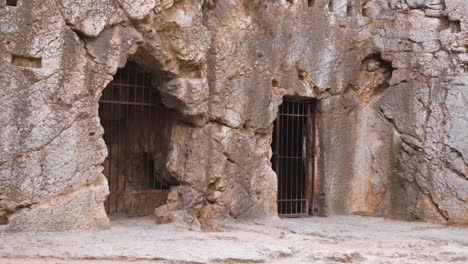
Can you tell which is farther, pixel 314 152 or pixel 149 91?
pixel 314 152

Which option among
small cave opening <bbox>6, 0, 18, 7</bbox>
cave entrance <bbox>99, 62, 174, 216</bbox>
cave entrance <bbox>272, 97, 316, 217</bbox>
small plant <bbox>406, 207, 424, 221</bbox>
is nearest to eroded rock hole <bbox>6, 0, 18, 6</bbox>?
small cave opening <bbox>6, 0, 18, 7</bbox>

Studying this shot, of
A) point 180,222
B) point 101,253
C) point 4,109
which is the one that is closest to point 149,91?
point 180,222

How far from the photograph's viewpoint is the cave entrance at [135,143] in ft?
28.8

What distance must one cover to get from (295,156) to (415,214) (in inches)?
74.3

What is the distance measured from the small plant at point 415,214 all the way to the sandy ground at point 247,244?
0.79 meters

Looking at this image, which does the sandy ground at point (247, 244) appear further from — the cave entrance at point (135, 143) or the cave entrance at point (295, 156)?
the cave entrance at point (295, 156)

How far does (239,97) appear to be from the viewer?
8781 mm

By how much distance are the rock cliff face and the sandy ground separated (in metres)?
0.45

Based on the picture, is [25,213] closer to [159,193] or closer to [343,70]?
[159,193]

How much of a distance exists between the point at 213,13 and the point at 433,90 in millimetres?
3348

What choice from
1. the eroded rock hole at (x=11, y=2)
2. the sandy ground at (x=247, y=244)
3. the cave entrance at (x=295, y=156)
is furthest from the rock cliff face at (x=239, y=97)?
the sandy ground at (x=247, y=244)

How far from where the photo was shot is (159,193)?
29.3 feet

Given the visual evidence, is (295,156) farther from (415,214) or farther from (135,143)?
(135,143)

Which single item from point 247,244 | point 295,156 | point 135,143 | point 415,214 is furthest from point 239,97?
point 415,214
